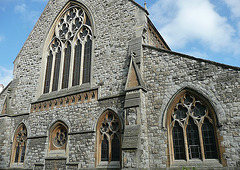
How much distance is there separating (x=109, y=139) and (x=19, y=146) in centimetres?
671

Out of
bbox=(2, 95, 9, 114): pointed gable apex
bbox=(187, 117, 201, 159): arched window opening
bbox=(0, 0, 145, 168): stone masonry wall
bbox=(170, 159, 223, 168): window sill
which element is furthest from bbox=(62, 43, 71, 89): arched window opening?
bbox=(170, 159, 223, 168): window sill

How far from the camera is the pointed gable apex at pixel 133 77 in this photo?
9267 millimetres

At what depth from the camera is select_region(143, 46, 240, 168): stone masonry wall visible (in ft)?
24.9

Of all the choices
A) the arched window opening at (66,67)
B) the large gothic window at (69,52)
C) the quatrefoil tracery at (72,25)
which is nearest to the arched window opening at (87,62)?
the large gothic window at (69,52)

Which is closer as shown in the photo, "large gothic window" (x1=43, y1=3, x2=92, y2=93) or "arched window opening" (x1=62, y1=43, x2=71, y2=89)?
"large gothic window" (x1=43, y1=3, x2=92, y2=93)

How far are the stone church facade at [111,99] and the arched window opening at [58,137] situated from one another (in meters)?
0.06

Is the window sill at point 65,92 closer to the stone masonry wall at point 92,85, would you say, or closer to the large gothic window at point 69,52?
the large gothic window at point 69,52

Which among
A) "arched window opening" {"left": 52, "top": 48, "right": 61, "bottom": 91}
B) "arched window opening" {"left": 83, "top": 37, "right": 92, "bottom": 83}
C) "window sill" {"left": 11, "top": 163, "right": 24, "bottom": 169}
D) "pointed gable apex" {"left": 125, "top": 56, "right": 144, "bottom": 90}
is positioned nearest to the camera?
"pointed gable apex" {"left": 125, "top": 56, "right": 144, "bottom": 90}

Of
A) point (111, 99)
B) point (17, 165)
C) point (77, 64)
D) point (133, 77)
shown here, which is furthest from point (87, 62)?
point (17, 165)

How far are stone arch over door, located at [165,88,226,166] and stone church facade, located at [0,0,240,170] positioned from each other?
0.12 ft

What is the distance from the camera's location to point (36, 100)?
13.4 metres

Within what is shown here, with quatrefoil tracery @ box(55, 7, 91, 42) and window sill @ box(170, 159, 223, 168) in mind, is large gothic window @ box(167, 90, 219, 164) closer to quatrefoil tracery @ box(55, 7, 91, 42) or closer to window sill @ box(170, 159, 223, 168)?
window sill @ box(170, 159, 223, 168)

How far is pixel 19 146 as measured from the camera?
13180 mm

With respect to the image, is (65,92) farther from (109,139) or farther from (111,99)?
(109,139)
